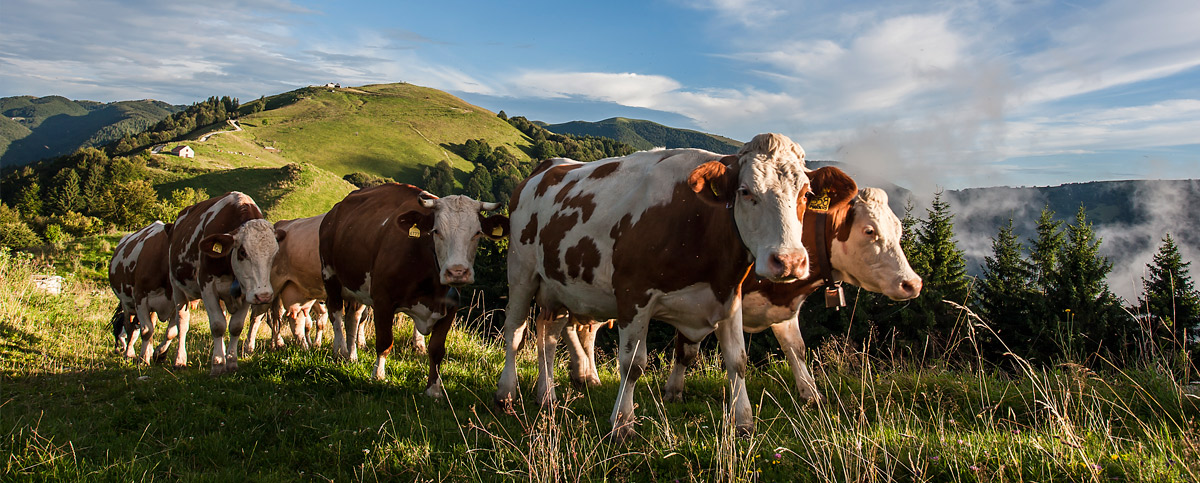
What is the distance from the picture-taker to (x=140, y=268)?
9484 millimetres

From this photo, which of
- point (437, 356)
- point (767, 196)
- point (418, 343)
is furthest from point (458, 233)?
point (767, 196)

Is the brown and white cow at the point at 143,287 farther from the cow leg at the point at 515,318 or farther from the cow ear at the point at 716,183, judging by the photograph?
the cow ear at the point at 716,183

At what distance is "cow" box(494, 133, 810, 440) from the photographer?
15.3ft

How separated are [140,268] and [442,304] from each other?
5263 millimetres

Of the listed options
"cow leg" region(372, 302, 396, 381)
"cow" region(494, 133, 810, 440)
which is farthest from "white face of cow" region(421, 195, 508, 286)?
"cow" region(494, 133, 810, 440)

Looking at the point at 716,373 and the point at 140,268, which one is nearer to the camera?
the point at 716,373

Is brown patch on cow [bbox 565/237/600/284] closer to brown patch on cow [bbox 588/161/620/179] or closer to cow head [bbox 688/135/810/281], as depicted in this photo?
brown patch on cow [bbox 588/161/620/179]

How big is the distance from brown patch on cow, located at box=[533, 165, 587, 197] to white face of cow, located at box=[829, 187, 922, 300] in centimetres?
283

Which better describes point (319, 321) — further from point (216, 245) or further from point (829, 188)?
point (829, 188)

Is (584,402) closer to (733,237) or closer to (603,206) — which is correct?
(603,206)

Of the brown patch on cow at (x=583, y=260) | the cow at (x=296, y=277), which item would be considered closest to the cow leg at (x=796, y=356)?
the brown patch on cow at (x=583, y=260)

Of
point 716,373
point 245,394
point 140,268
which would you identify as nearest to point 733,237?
point 716,373

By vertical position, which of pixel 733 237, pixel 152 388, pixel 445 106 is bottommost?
pixel 152 388

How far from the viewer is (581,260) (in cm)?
583
